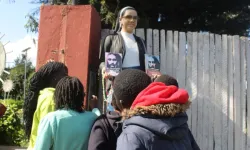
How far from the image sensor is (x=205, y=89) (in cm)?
468

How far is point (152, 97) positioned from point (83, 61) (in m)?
2.30

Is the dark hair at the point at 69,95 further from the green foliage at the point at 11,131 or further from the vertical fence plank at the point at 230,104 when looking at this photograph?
the green foliage at the point at 11,131

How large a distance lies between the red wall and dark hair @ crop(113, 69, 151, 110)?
2015 millimetres

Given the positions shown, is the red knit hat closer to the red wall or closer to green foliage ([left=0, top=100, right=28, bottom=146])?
the red wall

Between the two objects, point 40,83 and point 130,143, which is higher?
point 40,83

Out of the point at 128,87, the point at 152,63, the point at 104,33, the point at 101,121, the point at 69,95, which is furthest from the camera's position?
the point at 104,33

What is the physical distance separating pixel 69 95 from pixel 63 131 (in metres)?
0.29

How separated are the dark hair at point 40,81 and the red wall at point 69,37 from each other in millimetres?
1090

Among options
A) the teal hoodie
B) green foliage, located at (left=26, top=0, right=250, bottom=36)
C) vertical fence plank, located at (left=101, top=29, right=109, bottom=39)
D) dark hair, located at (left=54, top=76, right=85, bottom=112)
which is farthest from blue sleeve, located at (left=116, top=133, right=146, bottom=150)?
green foliage, located at (left=26, top=0, right=250, bottom=36)

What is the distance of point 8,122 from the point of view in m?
5.57

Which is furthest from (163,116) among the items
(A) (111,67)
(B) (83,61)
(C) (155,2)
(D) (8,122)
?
(C) (155,2)

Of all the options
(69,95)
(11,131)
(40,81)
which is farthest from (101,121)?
(11,131)

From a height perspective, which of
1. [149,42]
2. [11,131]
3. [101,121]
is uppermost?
[149,42]

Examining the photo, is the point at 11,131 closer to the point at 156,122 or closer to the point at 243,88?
the point at 243,88
